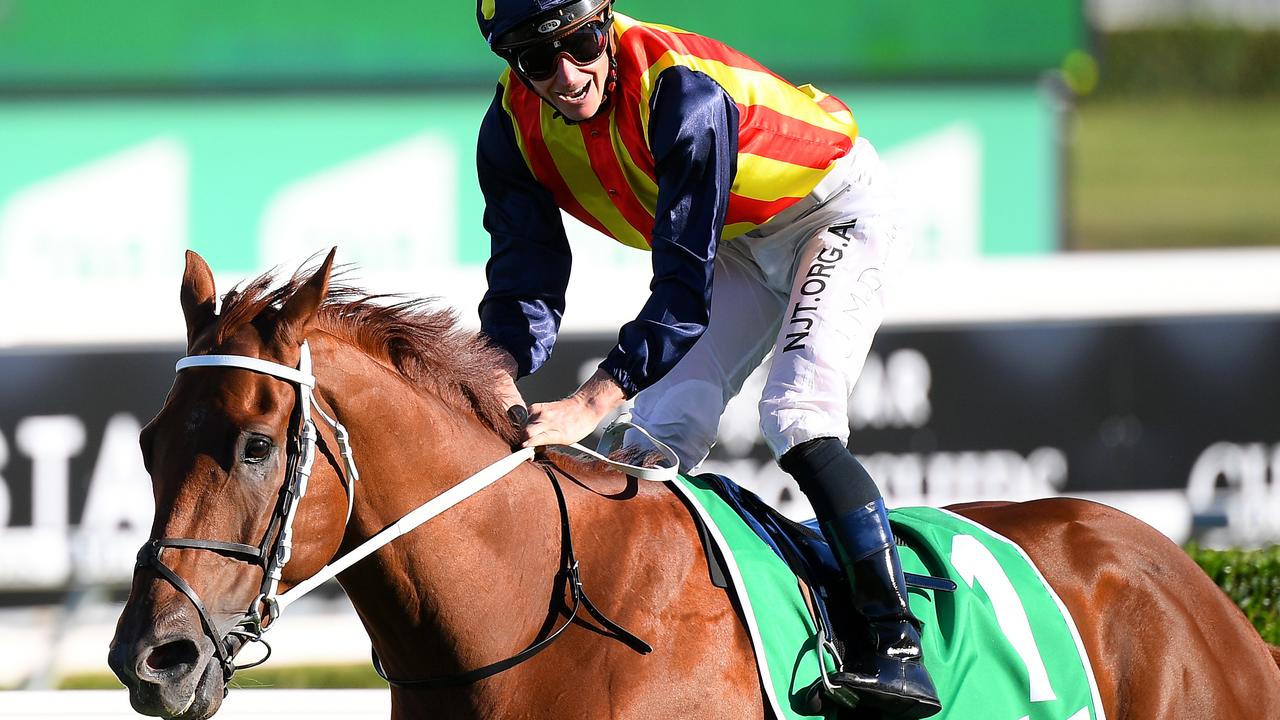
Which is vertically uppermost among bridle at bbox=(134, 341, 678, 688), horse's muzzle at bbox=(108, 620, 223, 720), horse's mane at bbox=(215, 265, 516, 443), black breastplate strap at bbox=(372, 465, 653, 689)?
horse's mane at bbox=(215, 265, 516, 443)

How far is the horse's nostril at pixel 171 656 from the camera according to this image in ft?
6.22

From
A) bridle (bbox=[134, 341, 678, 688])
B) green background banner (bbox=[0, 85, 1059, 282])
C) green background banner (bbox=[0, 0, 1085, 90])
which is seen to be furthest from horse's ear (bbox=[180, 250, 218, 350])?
green background banner (bbox=[0, 0, 1085, 90])

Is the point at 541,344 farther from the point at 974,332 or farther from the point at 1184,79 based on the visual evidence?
the point at 1184,79

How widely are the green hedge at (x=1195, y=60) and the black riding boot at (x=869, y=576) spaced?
59.0 ft

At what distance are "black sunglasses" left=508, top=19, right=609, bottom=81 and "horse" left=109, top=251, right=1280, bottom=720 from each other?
420mm

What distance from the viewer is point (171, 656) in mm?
1910

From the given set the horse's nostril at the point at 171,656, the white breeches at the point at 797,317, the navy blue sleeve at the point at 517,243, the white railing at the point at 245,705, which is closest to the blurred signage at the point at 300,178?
the white railing at the point at 245,705

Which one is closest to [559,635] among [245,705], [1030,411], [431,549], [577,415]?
[431,549]

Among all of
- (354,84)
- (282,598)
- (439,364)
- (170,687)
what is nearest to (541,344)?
(439,364)

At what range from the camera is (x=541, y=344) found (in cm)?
264

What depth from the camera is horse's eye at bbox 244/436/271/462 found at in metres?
1.96

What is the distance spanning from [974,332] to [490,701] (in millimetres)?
3604

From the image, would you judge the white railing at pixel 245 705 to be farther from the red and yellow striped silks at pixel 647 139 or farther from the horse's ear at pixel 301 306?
the horse's ear at pixel 301 306

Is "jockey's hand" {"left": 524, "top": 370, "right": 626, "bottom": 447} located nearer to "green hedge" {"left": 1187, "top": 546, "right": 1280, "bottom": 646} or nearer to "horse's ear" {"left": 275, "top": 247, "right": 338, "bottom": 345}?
"horse's ear" {"left": 275, "top": 247, "right": 338, "bottom": 345}
